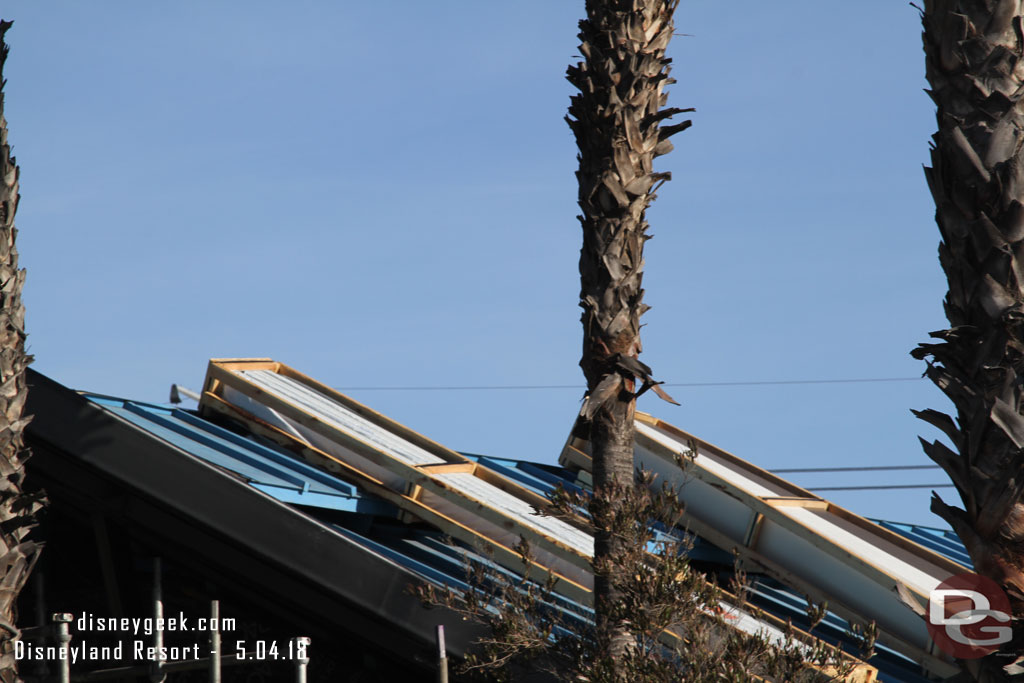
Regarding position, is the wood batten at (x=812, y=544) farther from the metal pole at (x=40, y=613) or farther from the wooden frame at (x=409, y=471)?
the metal pole at (x=40, y=613)

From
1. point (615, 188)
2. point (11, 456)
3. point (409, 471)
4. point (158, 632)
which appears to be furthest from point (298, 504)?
point (615, 188)

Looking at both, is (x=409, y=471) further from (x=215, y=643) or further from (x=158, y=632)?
(x=158, y=632)

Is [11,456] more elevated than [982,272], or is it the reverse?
[11,456]

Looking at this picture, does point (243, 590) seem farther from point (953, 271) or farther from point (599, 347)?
point (953, 271)

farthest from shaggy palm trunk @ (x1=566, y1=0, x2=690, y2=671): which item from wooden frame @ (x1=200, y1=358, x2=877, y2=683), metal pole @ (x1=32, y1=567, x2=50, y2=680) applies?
metal pole @ (x1=32, y1=567, x2=50, y2=680)

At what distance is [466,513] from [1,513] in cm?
415

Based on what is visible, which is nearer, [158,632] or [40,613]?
[158,632]

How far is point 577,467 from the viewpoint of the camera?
15508 mm

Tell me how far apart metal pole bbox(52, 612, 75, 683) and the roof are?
4.51ft

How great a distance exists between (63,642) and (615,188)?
233 inches

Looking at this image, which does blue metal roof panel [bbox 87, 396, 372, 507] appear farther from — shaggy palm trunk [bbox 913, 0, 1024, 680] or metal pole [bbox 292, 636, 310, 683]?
shaggy palm trunk [bbox 913, 0, 1024, 680]

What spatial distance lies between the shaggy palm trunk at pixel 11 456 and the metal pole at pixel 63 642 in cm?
94

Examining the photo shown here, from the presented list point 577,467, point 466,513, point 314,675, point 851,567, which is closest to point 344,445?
point 466,513

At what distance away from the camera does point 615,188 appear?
342 inches
